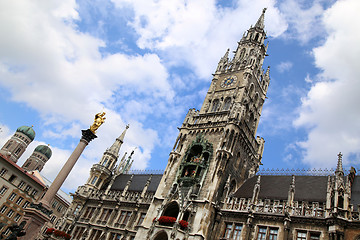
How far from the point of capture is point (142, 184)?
155ft

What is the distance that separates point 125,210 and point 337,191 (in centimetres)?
2838

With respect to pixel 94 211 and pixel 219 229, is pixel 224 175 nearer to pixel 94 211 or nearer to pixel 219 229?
pixel 219 229

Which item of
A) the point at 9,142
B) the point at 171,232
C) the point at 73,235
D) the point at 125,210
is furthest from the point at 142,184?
the point at 9,142

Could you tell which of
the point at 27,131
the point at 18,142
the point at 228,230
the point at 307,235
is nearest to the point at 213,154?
the point at 228,230

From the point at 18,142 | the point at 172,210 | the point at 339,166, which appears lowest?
the point at 172,210

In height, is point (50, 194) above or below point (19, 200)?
below

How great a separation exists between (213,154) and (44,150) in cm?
10549

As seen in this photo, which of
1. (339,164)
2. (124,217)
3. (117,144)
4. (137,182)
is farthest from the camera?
(117,144)

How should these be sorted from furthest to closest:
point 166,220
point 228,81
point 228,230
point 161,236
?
point 228,81 → point 161,236 → point 228,230 → point 166,220

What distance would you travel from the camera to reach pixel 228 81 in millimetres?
43812

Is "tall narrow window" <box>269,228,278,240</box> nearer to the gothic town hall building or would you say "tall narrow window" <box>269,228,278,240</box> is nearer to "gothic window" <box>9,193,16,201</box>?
the gothic town hall building

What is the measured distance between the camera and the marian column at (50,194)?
84.9 feet

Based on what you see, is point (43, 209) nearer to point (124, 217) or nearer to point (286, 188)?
point (124, 217)

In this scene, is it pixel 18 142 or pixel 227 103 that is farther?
pixel 18 142
